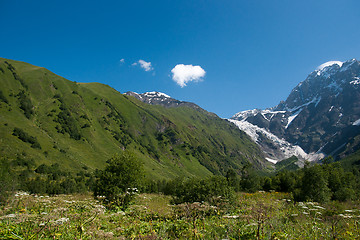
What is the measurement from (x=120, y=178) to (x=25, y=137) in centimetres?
13588

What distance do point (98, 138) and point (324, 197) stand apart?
7668 inches

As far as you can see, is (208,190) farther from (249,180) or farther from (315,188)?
(249,180)

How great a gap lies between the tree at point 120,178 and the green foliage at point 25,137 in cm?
13058

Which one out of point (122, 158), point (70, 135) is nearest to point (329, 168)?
point (122, 158)

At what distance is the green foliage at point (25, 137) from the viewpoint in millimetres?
120812

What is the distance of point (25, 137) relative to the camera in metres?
122

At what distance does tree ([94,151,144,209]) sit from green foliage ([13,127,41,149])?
5141 inches

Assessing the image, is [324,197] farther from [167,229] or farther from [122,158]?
[122,158]

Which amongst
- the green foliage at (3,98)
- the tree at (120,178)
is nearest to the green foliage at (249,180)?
the tree at (120,178)

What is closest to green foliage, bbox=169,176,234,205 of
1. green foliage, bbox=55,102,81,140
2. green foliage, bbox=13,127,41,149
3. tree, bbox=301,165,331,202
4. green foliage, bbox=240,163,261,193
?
tree, bbox=301,165,331,202

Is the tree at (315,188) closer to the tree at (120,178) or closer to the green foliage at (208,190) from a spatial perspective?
the green foliage at (208,190)

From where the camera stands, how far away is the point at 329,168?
4119cm

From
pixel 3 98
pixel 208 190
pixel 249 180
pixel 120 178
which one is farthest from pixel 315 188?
pixel 3 98

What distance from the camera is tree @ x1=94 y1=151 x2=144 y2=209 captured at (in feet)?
65.0
